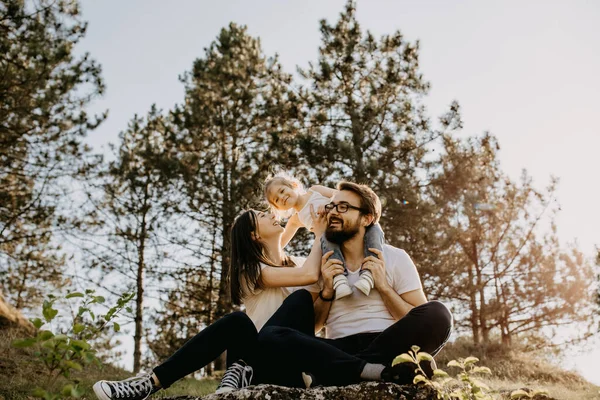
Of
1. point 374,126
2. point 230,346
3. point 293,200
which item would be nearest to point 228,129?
point 374,126

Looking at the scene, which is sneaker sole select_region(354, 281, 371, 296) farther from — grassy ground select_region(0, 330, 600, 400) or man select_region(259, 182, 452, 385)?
Result: grassy ground select_region(0, 330, 600, 400)

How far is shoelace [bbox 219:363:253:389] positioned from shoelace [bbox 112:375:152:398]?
1.28 ft

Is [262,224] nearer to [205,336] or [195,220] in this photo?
[205,336]

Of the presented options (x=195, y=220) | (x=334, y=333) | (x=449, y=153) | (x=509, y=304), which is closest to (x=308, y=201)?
(x=334, y=333)

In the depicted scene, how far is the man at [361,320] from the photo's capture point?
274 centimetres

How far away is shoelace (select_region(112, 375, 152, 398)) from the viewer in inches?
108

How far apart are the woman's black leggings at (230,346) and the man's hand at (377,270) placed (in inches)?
18.4

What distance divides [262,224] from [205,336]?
1133 mm

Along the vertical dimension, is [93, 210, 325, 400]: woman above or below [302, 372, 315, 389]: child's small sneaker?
above

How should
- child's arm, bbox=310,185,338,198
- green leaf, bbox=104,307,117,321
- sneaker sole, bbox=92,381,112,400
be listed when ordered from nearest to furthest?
green leaf, bbox=104,307,117,321
sneaker sole, bbox=92,381,112,400
child's arm, bbox=310,185,338,198

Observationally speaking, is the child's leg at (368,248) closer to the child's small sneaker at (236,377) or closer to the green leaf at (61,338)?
the child's small sneaker at (236,377)

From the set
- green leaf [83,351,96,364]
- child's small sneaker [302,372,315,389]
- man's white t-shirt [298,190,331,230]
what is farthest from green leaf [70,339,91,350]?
man's white t-shirt [298,190,331,230]

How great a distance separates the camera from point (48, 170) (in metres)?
11.3

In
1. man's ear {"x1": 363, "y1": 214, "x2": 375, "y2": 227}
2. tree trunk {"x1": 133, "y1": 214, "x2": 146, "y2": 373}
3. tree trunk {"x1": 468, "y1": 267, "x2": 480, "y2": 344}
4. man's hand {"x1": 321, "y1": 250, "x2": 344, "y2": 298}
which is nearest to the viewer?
man's hand {"x1": 321, "y1": 250, "x2": 344, "y2": 298}
